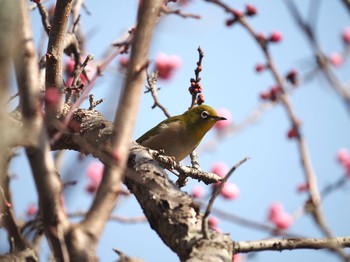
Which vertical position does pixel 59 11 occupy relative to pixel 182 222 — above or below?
above

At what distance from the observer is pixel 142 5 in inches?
65.8

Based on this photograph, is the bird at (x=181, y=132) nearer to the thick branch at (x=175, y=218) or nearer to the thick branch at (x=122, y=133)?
the thick branch at (x=175, y=218)

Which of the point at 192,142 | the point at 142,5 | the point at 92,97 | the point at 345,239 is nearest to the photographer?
the point at 142,5

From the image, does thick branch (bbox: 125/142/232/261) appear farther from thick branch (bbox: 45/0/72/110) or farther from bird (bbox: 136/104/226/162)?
bird (bbox: 136/104/226/162)

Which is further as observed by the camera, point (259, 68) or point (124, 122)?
point (259, 68)

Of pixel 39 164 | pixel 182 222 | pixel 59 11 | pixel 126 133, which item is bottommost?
pixel 39 164

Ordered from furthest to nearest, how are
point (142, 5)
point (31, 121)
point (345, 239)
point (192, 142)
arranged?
point (192, 142)
point (345, 239)
point (142, 5)
point (31, 121)

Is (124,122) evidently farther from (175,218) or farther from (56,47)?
(56,47)

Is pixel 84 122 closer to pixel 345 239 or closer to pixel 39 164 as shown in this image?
pixel 345 239

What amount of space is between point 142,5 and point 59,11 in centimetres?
281

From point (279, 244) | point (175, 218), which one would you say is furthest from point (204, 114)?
point (175, 218)

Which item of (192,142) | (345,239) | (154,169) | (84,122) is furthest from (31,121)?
(192,142)

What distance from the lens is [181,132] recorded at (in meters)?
6.35

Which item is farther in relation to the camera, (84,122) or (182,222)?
(84,122)
